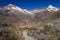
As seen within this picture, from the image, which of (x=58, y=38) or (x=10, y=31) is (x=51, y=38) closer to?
(x=58, y=38)

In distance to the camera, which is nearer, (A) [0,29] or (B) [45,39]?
(A) [0,29]

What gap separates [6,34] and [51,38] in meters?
6.94

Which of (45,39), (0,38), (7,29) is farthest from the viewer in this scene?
(45,39)

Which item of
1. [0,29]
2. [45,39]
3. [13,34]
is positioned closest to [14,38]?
[13,34]

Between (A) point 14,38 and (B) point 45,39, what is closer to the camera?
(A) point 14,38

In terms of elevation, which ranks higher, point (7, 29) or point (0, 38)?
point (7, 29)

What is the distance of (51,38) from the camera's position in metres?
27.8

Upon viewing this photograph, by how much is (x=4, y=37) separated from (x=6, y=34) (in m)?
0.67

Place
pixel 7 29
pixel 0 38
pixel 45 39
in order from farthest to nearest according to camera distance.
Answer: pixel 45 39 → pixel 7 29 → pixel 0 38

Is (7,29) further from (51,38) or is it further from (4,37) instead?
(51,38)

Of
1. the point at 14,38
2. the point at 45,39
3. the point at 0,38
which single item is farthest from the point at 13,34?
the point at 45,39

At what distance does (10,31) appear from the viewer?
2688 cm

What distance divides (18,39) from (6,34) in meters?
2.23

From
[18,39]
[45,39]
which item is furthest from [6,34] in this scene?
[45,39]
